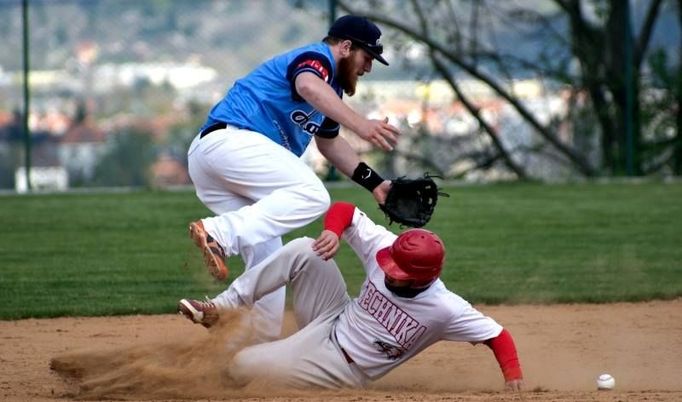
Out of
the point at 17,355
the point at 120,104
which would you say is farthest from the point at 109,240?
the point at 120,104

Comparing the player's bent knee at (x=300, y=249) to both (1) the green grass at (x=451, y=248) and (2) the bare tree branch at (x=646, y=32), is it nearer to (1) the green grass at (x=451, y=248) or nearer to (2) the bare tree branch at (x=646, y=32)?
(1) the green grass at (x=451, y=248)

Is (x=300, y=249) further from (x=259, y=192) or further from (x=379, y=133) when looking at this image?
(x=379, y=133)

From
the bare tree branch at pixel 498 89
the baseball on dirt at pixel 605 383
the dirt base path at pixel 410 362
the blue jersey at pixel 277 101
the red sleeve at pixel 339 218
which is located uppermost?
the blue jersey at pixel 277 101

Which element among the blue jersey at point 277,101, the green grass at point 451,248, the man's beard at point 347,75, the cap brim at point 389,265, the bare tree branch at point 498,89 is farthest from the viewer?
the bare tree branch at point 498,89

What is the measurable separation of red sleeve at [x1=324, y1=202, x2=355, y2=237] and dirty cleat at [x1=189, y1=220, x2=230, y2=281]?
1.63ft

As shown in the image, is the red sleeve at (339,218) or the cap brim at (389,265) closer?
the cap brim at (389,265)

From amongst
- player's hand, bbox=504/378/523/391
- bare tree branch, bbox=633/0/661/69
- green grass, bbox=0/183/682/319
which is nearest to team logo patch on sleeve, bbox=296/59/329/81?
player's hand, bbox=504/378/523/391

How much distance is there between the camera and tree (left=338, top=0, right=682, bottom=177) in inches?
705

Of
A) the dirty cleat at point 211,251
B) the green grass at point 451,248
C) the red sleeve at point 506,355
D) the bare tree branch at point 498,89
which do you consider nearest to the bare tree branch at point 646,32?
the bare tree branch at point 498,89

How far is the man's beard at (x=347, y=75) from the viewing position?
657cm

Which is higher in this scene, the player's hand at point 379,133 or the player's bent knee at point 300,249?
the player's hand at point 379,133

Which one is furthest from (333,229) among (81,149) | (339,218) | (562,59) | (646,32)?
(646,32)

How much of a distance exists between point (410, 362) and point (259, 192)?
1.43m

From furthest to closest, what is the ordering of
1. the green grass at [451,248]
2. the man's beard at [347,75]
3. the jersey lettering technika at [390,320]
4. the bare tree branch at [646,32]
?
1. the bare tree branch at [646,32]
2. the green grass at [451,248]
3. the man's beard at [347,75]
4. the jersey lettering technika at [390,320]
